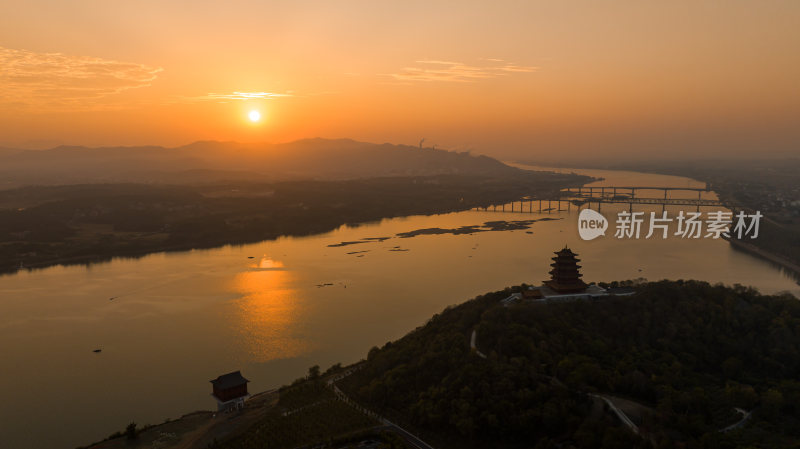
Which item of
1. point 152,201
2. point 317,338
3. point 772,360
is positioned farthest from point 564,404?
point 152,201

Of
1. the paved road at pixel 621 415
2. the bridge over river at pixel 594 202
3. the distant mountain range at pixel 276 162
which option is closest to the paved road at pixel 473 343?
the paved road at pixel 621 415

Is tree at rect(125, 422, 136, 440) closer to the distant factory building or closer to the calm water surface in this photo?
the calm water surface

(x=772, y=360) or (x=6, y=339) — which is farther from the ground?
(x=772, y=360)

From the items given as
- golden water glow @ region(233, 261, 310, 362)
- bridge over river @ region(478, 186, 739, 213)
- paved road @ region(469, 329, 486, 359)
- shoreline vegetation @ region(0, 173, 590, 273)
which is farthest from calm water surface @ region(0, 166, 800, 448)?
bridge over river @ region(478, 186, 739, 213)

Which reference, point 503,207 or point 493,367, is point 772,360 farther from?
point 503,207

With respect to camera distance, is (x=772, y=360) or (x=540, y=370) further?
(x=772, y=360)

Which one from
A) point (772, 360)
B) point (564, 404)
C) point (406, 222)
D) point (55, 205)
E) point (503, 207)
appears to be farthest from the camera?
point (503, 207)

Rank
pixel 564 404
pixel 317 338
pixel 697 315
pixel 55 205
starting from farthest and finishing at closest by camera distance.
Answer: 1. pixel 55 205
2. pixel 317 338
3. pixel 697 315
4. pixel 564 404
